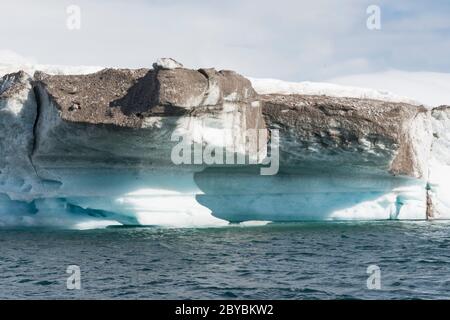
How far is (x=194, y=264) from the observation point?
1564 cm

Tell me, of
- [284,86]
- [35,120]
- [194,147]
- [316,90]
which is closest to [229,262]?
[194,147]

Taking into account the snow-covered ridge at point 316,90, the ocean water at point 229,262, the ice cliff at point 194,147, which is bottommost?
the ocean water at point 229,262

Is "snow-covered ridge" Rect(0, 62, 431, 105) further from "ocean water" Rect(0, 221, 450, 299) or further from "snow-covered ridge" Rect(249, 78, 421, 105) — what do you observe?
"ocean water" Rect(0, 221, 450, 299)

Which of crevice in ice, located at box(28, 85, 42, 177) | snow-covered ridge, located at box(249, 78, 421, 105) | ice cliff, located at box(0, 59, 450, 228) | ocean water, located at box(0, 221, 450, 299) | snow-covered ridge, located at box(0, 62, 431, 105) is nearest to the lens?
ocean water, located at box(0, 221, 450, 299)

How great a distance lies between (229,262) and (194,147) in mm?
5746

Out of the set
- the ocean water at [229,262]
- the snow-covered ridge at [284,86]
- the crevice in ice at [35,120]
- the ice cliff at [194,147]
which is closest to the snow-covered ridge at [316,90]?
the snow-covered ridge at [284,86]

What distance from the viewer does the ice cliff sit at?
20.0m

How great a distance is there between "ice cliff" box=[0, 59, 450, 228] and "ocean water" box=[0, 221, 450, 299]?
1137 millimetres

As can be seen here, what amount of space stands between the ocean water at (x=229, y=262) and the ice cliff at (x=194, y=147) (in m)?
1.14

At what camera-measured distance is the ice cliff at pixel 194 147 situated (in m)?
A: 20.0

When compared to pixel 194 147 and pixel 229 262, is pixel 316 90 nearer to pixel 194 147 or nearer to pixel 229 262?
→ pixel 194 147

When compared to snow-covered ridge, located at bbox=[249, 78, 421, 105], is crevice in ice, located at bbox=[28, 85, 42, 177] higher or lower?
lower

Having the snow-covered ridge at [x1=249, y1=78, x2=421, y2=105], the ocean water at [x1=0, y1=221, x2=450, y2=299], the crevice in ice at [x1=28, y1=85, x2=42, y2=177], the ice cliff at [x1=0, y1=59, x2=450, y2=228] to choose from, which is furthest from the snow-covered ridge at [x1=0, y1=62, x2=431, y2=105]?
the ocean water at [x1=0, y1=221, x2=450, y2=299]

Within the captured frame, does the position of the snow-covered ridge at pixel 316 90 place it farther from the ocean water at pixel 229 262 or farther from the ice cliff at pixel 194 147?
the ocean water at pixel 229 262
